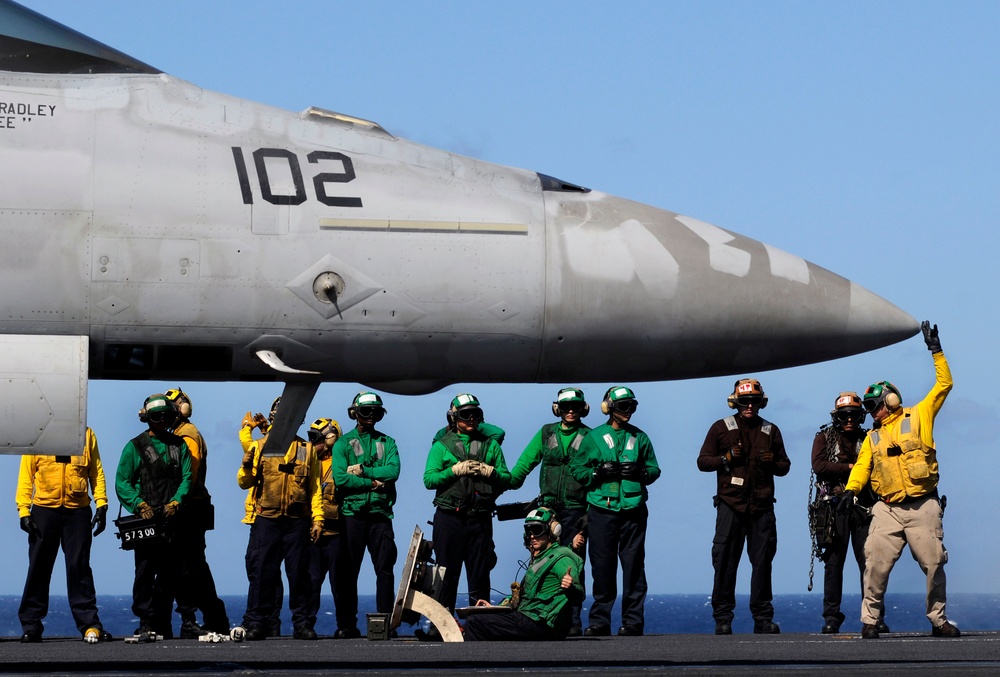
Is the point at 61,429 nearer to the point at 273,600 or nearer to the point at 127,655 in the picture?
the point at 127,655

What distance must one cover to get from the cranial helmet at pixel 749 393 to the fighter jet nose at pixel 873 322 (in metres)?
5.75

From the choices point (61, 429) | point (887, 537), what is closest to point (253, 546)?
point (887, 537)

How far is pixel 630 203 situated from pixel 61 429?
10.4 feet

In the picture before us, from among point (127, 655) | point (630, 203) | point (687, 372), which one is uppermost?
point (630, 203)

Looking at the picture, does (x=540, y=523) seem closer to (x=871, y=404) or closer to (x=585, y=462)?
(x=585, y=462)

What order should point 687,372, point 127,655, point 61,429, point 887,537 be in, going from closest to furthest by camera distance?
1. point 61,429
2. point 687,372
3. point 127,655
4. point 887,537

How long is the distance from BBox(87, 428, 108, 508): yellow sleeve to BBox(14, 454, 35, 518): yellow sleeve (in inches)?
19.1

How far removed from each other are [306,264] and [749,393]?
7253 mm

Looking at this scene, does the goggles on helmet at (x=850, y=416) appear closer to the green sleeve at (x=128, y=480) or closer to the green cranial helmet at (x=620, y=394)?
the green cranial helmet at (x=620, y=394)

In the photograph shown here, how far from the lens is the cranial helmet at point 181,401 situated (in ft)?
48.8

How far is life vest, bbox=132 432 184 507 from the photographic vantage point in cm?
1378

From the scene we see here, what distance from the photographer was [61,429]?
800 centimetres

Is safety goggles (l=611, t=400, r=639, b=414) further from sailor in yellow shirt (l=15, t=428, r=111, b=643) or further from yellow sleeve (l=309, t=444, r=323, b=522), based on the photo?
sailor in yellow shirt (l=15, t=428, r=111, b=643)

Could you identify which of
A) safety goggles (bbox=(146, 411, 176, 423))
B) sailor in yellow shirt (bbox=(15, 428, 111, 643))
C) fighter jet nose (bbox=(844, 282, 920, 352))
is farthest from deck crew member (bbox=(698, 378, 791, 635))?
fighter jet nose (bbox=(844, 282, 920, 352))
